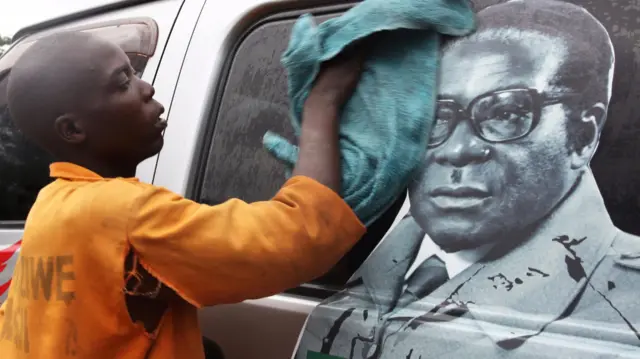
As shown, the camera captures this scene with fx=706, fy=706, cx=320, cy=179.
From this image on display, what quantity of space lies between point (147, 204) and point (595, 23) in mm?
833

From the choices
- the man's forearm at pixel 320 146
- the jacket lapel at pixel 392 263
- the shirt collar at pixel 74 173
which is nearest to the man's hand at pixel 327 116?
the man's forearm at pixel 320 146

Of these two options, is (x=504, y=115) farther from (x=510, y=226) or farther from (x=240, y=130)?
(x=240, y=130)

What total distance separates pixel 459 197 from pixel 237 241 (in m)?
0.40

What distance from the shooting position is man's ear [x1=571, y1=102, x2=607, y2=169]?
1.15 meters

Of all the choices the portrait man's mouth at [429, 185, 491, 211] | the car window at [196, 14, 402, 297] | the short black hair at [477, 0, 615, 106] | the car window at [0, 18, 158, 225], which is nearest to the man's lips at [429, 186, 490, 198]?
the portrait man's mouth at [429, 185, 491, 211]

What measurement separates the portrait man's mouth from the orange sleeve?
0.59 feet

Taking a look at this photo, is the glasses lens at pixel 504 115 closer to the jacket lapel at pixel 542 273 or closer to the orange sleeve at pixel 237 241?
the jacket lapel at pixel 542 273

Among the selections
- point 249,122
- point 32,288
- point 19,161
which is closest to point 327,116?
point 249,122

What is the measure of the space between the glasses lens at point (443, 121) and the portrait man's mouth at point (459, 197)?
0.09 meters

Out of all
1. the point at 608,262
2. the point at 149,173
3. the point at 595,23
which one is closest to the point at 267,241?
the point at 608,262

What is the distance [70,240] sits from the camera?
4.23 feet

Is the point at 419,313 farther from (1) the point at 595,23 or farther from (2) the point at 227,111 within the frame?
(2) the point at 227,111

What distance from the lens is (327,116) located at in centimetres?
138

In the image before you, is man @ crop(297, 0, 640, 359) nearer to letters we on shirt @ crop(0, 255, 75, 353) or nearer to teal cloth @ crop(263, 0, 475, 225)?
teal cloth @ crop(263, 0, 475, 225)
